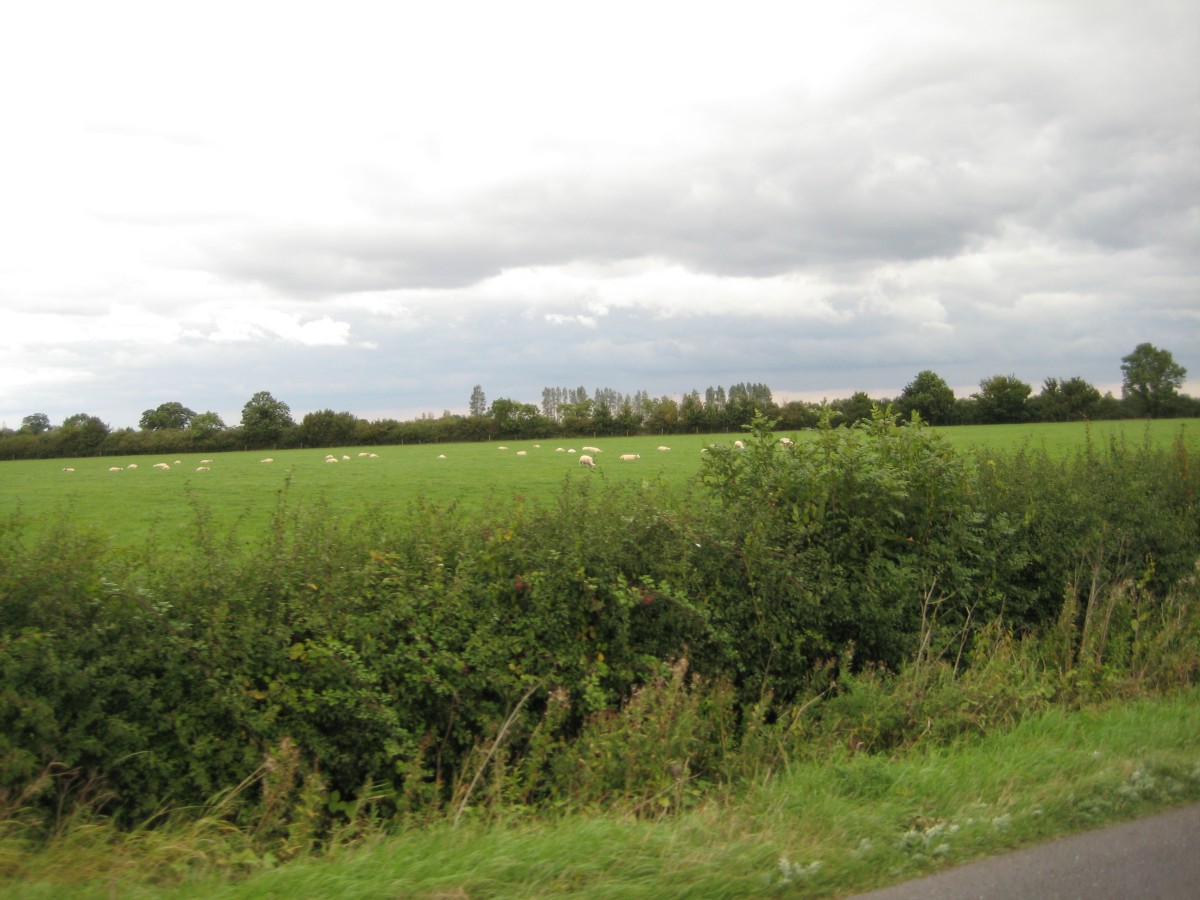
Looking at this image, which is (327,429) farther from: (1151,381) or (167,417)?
(1151,381)

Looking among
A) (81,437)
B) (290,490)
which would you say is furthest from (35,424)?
(290,490)

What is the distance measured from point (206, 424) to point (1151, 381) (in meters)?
101

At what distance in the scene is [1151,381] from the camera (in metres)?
32.8

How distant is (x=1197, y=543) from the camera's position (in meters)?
14.5

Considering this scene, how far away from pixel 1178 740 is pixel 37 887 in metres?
7.65

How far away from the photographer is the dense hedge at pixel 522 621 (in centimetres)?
734

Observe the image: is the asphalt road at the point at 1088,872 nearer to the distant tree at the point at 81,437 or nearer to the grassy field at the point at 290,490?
the grassy field at the point at 290,490

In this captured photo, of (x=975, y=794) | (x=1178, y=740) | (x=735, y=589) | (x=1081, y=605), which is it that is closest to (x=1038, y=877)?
(x=975, y=794)

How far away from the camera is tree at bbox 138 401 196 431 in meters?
120

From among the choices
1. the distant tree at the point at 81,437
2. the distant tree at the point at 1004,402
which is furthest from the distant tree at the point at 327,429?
the distant tree at the point at 1004,402

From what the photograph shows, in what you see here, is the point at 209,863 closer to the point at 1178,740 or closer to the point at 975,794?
the point at 975,794

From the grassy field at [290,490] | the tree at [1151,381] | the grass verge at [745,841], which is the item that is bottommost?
the grass verge at [745,841]

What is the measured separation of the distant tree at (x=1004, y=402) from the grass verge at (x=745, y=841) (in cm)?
9573

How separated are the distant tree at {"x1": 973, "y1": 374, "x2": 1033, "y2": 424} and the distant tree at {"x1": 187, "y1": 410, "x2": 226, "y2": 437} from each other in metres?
86.8
